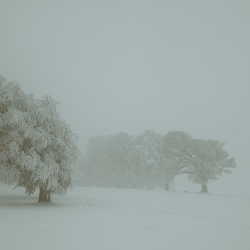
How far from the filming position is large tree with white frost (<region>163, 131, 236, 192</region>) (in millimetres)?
44125

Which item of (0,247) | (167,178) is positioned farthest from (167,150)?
(0,247)

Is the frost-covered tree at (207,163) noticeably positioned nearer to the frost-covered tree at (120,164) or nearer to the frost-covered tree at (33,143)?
the frost-covered tree at (120,164)

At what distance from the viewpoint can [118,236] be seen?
37.3 feet

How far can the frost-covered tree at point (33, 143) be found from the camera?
785 inches

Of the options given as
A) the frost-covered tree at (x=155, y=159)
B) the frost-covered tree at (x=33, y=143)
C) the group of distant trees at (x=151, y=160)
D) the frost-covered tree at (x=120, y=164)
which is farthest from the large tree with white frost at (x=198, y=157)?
the frost-covered tree at (x=33, y=143)

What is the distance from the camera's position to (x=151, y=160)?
57438 mm

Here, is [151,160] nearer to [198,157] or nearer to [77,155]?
[198,157]

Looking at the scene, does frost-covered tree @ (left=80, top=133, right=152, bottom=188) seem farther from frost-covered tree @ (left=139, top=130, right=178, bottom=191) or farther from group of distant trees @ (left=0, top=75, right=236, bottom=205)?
frost-covered tree @ (left=139, top=130, right=178, bottom=191)

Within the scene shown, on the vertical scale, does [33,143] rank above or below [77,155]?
above

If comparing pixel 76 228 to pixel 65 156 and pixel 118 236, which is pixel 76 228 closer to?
pixel 118 236

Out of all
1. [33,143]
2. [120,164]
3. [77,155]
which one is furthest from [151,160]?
[33,143]

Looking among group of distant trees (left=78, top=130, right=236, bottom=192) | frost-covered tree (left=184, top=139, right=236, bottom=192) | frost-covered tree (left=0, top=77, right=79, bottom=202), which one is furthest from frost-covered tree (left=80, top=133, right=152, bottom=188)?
frost-covered tree (left=0, top=77, right=79, bottom=202)

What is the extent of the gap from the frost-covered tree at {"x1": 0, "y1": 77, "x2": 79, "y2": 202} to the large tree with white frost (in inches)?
1095

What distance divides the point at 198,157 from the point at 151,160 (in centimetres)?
A: 1381
